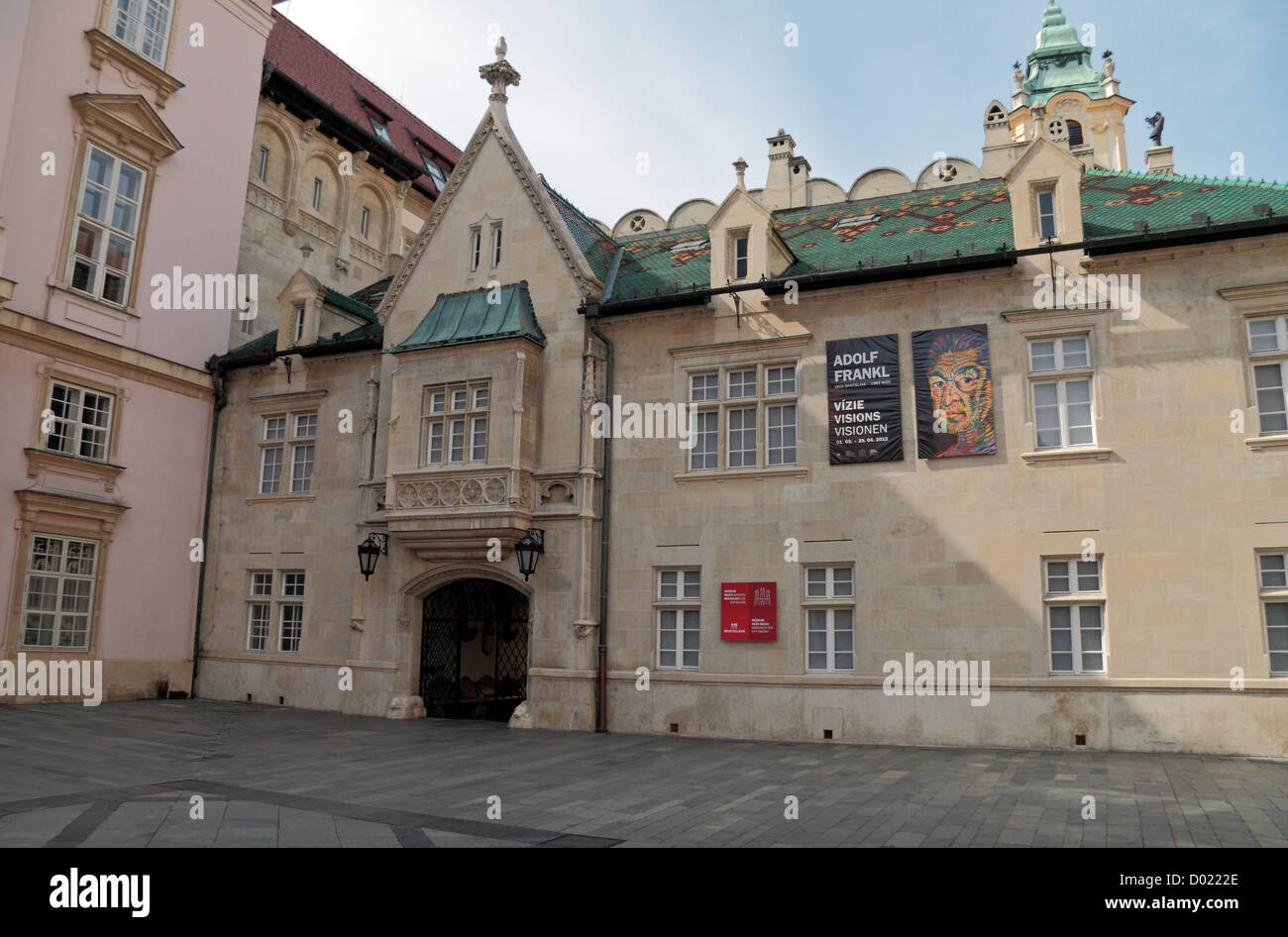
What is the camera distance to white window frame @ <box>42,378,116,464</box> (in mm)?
22969

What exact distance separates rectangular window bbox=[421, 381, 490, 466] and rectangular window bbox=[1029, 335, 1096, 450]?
1166cm

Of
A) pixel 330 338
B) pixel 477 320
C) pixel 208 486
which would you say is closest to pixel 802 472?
pixel 477 320

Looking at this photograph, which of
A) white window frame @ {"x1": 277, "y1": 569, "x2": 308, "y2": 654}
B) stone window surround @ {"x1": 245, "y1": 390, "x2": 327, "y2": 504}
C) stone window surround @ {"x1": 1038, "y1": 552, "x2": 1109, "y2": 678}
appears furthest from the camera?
stone window surround @ {"x1": 245, "y1": 390, "x2": 327, "y2": 504}

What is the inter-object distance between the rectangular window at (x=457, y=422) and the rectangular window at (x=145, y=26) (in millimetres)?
12649

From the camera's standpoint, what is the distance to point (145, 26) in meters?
25.5

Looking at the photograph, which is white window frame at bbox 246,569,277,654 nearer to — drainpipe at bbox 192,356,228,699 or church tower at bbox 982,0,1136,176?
drainpipe at bbox 192,356,228,699

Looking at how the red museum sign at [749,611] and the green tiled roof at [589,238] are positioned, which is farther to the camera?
the green tiled roof at [589,238]

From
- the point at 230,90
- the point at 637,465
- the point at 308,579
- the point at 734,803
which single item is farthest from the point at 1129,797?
the point at 230,90

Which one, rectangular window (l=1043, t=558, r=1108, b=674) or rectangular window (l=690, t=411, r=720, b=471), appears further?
rectangular window (l=690, t=411, r=720, b=471)

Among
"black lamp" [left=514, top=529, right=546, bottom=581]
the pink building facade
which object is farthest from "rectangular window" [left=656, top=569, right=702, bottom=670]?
the pink building facade

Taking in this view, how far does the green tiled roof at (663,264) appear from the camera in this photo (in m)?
22.5

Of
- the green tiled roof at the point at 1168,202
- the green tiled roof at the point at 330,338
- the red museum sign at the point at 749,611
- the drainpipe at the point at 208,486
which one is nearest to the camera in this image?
the green tiled roof at the point at 1168,202
